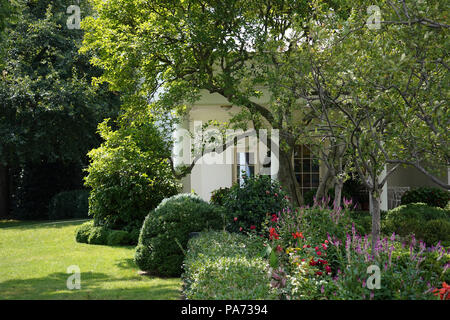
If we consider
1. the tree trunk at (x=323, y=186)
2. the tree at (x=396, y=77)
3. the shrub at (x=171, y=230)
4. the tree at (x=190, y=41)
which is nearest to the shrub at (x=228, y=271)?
the shrub at (x=171, y=230)

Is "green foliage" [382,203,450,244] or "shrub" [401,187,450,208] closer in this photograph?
"green foliage" [382,203,450,244]

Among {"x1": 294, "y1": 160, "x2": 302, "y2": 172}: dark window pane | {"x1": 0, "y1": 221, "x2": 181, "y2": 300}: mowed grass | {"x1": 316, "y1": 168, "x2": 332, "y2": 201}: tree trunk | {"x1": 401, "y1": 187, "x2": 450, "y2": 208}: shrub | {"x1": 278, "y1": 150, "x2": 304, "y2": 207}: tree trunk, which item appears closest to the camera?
{"x1": 0, "y1": 221, "x2": 181, "y2": 300}: mowed grass

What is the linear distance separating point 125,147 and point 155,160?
74 centimetres

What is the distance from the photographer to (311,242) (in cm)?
610

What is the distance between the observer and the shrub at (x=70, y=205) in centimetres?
1966

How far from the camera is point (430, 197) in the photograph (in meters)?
14.0

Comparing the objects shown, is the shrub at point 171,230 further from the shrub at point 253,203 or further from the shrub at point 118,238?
the shrub at point 118,238

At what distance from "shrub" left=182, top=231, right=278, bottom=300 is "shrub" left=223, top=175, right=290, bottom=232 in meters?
0.98

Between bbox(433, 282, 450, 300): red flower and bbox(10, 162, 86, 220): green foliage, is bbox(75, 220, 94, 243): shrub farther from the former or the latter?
bbox(433, 282, 450, 300): red flower

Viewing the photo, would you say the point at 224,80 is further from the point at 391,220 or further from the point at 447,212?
the point at 447,212

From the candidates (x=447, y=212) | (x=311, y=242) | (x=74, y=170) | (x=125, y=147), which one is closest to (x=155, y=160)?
(x=125, y=147)

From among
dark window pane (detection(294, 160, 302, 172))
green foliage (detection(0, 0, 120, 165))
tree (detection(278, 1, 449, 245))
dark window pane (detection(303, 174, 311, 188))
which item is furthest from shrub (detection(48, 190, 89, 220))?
tree (detection(278, 1, 449, 245))

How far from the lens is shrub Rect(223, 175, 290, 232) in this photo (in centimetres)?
790

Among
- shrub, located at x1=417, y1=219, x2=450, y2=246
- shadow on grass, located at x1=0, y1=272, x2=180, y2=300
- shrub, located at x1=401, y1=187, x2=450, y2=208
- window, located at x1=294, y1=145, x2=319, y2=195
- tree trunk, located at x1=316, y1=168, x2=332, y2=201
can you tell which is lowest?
shadow on grass, located at x1=0, y1=272, x2=180, y2=300
